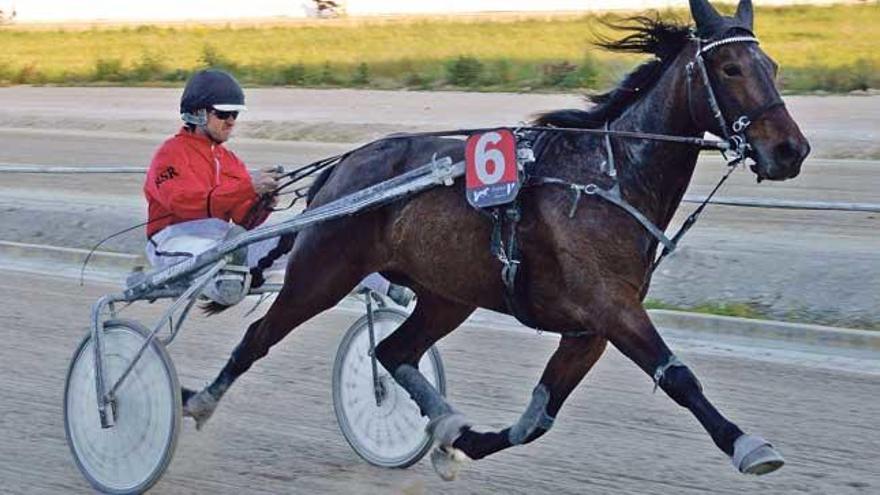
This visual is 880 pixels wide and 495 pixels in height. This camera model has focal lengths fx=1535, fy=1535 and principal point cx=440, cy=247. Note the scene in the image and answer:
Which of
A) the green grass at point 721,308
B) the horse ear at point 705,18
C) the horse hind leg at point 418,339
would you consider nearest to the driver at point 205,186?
the horse hind leg at point 418,339

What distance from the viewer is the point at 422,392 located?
6.02 meters

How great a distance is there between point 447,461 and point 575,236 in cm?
111

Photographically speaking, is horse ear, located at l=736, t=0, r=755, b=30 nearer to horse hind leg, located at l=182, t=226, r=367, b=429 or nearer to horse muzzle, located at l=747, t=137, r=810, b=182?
horse muzzle, located at l=747, t=137, r=810, b=182

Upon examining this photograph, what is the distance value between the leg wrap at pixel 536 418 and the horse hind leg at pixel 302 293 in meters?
0.93

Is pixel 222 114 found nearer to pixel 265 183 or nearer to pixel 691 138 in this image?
pixel 265 183

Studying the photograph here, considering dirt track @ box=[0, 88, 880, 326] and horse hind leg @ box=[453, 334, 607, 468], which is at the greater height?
horse hind leg @ box=[453, 334, 607, 468]

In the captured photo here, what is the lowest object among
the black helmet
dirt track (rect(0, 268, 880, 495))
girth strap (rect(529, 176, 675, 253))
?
dirt track (rect(0, 268, 880, 495))

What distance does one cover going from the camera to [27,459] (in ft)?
21.4

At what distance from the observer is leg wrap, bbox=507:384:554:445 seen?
18.2ft

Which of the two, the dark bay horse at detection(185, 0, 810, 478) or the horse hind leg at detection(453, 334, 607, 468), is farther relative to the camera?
the horse hind leg at detection(453, 334, 607, 468)

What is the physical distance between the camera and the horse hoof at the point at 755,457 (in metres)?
4.68

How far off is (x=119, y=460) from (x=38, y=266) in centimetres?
651

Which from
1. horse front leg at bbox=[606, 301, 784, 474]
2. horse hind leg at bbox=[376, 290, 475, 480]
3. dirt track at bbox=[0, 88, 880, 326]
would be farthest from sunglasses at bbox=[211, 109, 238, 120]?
dirt track at bbox=[0, 88, 880, 326]

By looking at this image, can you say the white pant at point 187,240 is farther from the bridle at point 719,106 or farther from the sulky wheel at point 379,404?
the bridle at point 719,106
